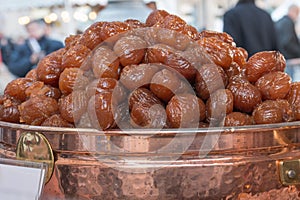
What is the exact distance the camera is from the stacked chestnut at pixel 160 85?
0.90 meters

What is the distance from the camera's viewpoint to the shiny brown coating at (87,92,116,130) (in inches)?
34.5

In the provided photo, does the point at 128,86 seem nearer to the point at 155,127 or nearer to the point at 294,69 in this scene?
the point at 155,127

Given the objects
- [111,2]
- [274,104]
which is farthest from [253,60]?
[111,2]

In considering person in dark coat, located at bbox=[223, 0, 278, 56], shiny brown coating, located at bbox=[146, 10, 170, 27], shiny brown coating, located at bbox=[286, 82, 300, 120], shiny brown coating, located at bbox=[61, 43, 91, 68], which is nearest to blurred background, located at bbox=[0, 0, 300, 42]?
person in dark coat, located at bbox=[223, 0, 278, 56]

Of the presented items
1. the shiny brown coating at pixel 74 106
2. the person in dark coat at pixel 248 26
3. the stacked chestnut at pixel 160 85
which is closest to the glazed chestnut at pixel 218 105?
the stacked chestnut at pixel 160 85

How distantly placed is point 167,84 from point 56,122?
0.24 m

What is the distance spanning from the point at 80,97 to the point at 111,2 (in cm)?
217

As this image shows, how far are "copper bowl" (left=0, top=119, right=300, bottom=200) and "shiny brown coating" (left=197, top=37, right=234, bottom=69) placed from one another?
0.19 m

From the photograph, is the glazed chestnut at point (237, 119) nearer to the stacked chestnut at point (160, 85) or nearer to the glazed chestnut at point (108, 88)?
the stacked chestnut at point (160, 85)

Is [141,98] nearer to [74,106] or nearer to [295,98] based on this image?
[74,106]

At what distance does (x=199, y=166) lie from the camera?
0.83 meters

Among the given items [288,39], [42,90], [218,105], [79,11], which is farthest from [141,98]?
[79,11]

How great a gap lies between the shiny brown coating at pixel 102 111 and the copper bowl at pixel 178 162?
0.12 feet

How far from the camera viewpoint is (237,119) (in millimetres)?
914
